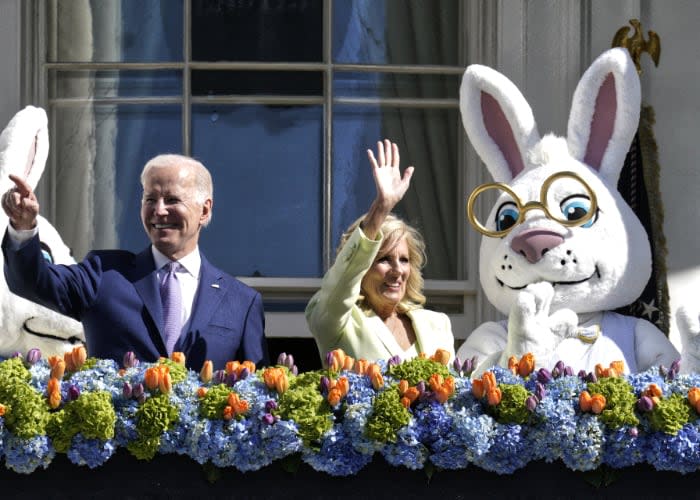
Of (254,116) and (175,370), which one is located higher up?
(254,116)

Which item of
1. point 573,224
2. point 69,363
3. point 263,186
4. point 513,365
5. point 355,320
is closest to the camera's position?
point 69,363

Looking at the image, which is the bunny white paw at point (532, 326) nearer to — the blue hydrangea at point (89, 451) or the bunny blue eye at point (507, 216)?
the bunny blue eye at point (507, 216)

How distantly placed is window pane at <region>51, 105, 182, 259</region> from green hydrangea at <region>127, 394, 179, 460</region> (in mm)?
2267

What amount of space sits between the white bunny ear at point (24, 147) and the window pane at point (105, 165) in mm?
770

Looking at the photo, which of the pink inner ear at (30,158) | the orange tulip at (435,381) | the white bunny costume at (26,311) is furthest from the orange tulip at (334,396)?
the pink inner ear at (30,158)

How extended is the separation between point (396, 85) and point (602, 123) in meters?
1.11

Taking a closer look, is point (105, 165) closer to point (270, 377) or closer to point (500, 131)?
point (500, 131)

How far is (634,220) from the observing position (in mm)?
5328

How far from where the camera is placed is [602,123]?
5.41m

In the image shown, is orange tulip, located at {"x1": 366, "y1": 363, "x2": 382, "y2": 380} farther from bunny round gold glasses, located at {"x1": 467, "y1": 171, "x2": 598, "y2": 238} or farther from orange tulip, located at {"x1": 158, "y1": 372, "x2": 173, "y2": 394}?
bunny round gold glasses, located at {"x1": 467, "y1": 171, "x2": 598, "y2": 238}

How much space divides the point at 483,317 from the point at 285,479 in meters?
2.17

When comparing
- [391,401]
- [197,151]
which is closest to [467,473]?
[391,401]

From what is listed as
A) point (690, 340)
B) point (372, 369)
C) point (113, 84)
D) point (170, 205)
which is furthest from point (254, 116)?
point (372, 369)

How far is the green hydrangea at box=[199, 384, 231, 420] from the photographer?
159 inches
